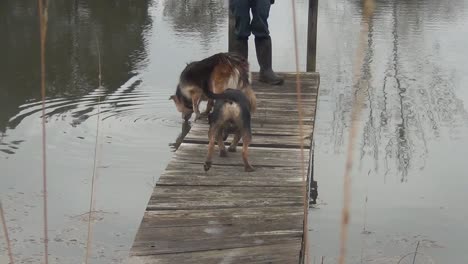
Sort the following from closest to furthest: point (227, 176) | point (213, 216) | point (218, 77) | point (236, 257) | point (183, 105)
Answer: point (236, 257)
point (213, 216)
point (227, 176)
point (218, 77)
point (183, 105)

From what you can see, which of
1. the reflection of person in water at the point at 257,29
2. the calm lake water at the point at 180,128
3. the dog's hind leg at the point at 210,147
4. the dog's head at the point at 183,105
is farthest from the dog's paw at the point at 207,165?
the reflection of person in water at the point at 257,29

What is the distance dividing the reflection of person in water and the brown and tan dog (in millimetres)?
1053

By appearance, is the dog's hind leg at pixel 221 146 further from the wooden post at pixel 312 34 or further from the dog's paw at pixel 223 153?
the wooden post at pixel 312 34

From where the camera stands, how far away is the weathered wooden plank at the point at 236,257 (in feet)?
11.0

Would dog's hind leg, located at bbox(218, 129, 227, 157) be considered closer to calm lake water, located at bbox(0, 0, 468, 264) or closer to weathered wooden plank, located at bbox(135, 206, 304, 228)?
calm lake water, located at bbox(0, 0, 468, 264)

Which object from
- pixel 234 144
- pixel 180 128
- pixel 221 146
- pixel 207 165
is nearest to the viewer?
pixel 207 165

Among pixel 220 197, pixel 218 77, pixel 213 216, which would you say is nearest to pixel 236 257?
pixel 213 216

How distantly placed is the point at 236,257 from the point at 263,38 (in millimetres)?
4183

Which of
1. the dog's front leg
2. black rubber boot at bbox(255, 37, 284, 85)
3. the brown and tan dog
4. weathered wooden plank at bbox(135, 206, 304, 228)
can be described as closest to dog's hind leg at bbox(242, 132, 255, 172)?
weathered wooden plank at bbox(135, 206, 304, 228)

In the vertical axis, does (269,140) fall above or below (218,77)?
below

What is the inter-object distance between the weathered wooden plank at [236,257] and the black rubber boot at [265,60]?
4.07 meters

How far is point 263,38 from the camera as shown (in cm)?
736

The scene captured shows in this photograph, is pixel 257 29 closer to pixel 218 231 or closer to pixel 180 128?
pixel 180 128

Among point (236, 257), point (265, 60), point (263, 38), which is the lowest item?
point (236, 257)
